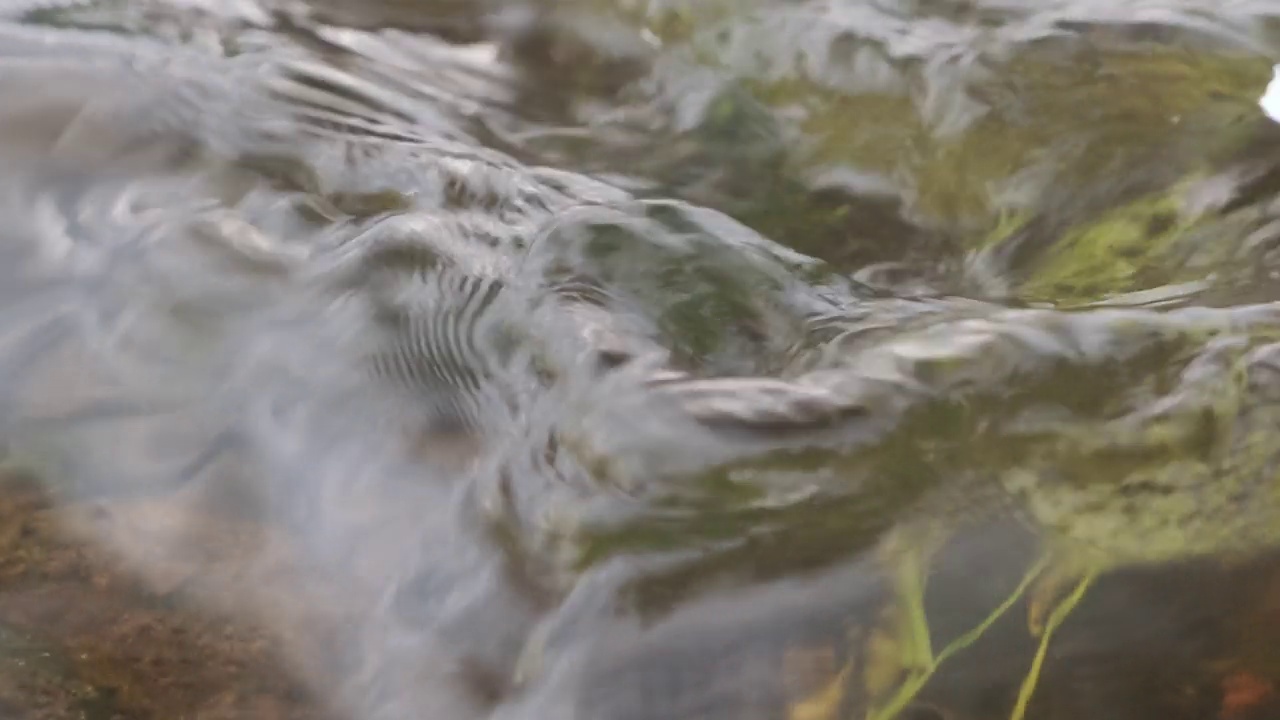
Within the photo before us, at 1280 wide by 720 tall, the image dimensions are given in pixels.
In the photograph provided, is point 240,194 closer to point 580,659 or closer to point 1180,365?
point 580,659

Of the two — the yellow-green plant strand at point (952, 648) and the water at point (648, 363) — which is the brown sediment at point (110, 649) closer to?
the water at point (648, 363)

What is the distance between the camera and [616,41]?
1.59 metres

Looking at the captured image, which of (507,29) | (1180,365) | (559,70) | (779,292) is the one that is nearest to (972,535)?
(1180,365)

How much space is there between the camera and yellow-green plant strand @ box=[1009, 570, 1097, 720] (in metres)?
0.76

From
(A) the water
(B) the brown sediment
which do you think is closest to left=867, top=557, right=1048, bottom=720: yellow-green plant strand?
(A) the water

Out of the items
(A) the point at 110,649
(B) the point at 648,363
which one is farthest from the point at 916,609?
(A) the point at 110,649

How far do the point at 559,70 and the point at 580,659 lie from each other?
1.01 meters

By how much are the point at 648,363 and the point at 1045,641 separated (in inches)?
16.1

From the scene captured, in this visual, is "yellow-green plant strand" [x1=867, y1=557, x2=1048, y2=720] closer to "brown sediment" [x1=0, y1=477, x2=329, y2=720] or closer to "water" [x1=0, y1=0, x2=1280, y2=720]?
"water" [x1=0, y1=0, x2=1280, y2=720]

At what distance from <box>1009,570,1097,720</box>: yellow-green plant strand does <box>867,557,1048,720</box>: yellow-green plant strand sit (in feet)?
0.09

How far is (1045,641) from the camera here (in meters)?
0.77

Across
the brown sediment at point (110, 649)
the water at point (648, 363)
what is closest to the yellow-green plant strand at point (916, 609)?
the water at point (648, 363)

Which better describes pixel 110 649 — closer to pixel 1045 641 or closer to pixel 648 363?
pixel 648 363

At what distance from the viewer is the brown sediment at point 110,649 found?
91cm
